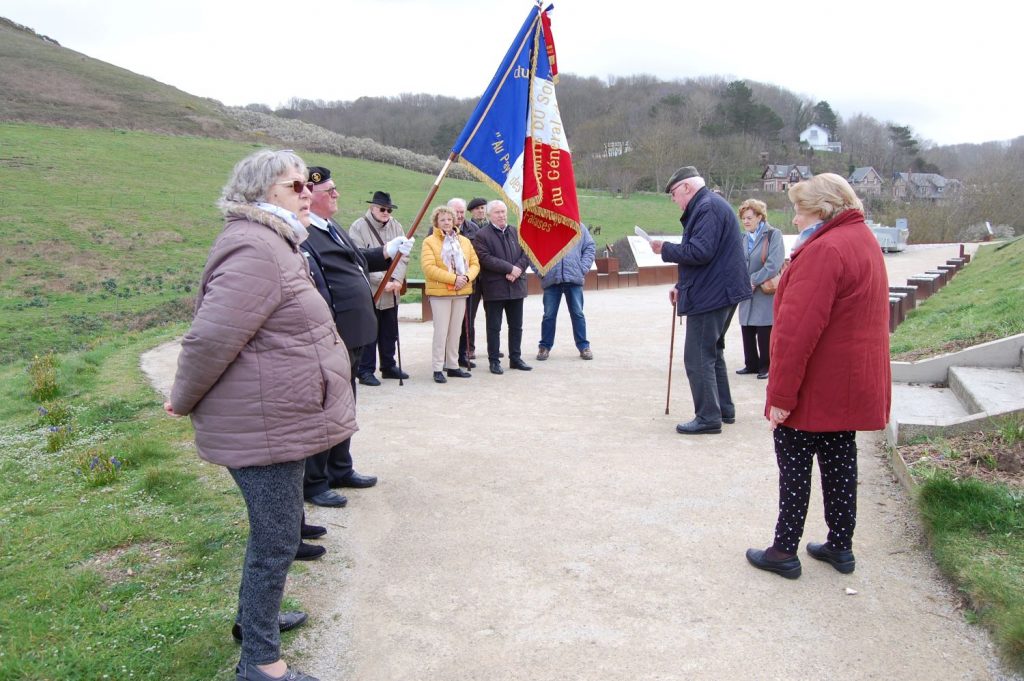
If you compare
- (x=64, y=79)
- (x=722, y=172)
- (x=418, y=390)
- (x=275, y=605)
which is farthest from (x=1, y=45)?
(x=275, y=605)

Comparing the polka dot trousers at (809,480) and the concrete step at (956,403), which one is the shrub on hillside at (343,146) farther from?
the polka dot trousers at (809,480)

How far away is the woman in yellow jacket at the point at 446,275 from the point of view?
8.06 m

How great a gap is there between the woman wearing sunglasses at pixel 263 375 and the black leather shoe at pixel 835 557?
254 cm

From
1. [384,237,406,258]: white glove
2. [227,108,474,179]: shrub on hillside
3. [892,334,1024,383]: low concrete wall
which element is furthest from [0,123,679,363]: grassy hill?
[892,334,1024,383]: low concrete wall

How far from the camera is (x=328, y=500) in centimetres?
473

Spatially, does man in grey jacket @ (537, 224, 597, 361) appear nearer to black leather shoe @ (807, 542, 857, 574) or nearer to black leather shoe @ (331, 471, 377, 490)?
black leather shoe @ (331, 471, 377, 490)

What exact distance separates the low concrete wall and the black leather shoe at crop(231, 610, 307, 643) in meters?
5.78

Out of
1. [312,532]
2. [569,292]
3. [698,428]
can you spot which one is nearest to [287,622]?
[312,532]

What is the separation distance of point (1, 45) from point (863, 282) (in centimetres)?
8363

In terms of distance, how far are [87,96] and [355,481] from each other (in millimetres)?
66016

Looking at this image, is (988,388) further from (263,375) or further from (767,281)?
(263,375)

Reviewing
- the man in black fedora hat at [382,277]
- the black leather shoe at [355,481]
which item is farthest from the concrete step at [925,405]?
the man in black fedora hat at [382,277]

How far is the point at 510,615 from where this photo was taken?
343cm

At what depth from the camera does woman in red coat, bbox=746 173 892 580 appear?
343cm
